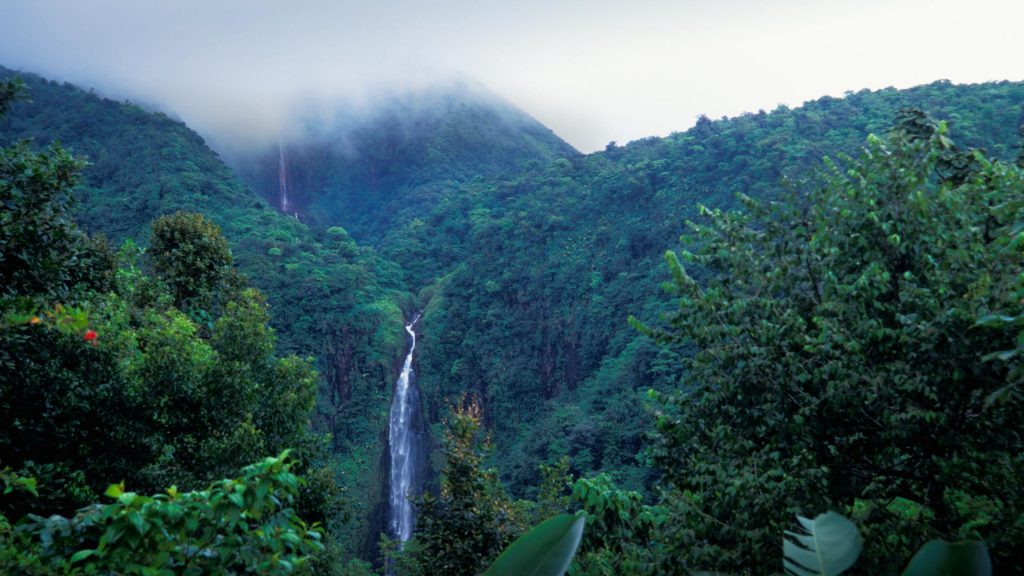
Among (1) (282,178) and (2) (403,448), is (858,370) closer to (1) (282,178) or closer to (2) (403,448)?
(2) (403,448)

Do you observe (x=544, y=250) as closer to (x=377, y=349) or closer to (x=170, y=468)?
(x=377, y=349)

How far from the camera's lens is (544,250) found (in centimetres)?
3747

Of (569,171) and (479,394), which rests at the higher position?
(569,171)

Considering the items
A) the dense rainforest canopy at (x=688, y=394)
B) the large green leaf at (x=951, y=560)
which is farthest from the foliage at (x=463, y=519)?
the large green leaf at (x=951, y=560)

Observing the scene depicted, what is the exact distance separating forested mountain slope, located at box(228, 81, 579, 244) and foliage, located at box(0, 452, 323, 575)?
5352cm

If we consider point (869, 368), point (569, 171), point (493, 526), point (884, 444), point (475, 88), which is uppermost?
point (475, 88)

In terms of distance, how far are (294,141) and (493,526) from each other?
68805mm

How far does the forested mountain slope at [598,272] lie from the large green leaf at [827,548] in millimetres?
23428

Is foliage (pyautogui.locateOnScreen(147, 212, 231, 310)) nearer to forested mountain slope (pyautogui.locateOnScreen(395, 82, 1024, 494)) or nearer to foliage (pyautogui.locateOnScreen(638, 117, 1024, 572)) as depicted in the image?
foliage (pyautogui.locateOnScreen(638, 117, 1024, 572))

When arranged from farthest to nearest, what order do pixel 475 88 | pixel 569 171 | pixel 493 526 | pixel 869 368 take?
pixel 475 88 → pixel 569 171 → pixel 493 526 → pixel 869 368

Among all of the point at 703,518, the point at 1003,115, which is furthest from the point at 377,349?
the point at 1003,115

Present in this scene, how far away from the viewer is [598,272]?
113ft

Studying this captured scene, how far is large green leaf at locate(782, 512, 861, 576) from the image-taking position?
0.90m

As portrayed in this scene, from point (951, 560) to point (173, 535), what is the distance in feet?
9.06
